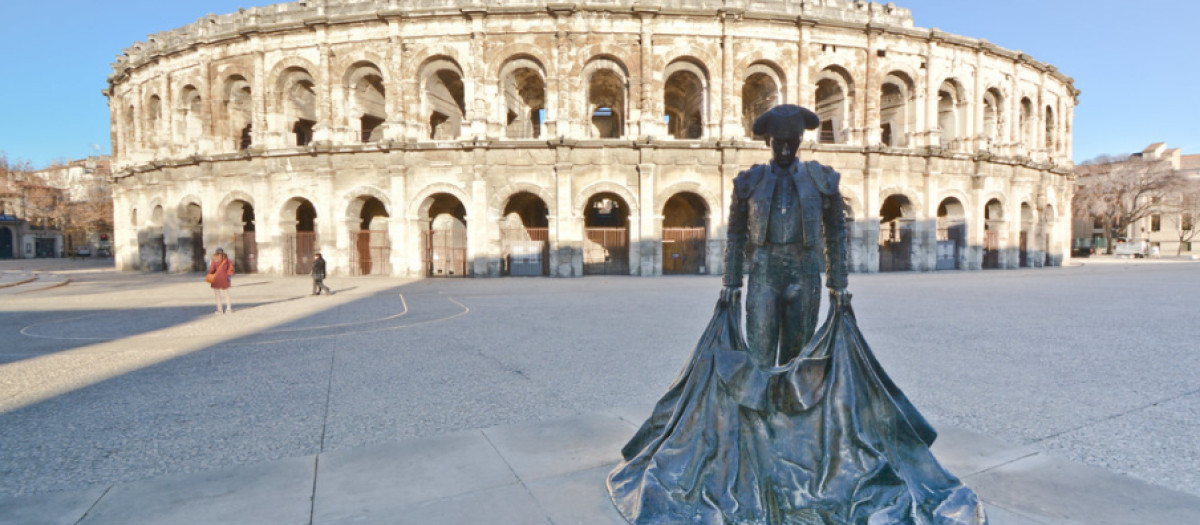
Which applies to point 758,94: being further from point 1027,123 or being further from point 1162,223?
point 1162,223

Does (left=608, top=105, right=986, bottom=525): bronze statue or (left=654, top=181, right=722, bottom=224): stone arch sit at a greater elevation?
(left=654, top=181, right=722, bottom=224): stone arch

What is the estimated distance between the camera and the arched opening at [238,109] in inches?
778

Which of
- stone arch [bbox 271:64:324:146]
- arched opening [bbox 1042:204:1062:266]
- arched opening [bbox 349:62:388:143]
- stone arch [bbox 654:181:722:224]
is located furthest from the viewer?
arched opening [bbox 1042:204:1062:266]

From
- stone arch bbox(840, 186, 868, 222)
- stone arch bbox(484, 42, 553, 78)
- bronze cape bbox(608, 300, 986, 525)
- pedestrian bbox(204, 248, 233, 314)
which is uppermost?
stone arch bbox(484, 42, 553, 78)

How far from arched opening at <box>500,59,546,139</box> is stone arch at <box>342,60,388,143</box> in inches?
186

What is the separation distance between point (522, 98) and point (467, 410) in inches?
809

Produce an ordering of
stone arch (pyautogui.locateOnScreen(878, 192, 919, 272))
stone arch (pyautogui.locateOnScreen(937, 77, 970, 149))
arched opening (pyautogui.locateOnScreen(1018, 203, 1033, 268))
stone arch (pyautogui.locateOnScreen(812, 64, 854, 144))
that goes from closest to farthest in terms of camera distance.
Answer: stone arch (pyautogui.locateOnScreen(812, 64, 854, 144)) < stone arch (pyautogui.locateOnScreen(878, 192, 919, 272)) < stone arch (pyautogui.locateOnScreen(937, 77, 970, 149)) < arched opening (pyautogui.locateOnScreen(1018, 203, 1033, 268))

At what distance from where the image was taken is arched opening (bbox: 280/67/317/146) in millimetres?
19000

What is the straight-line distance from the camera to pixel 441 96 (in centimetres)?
2066

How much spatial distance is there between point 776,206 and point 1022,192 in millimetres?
27013

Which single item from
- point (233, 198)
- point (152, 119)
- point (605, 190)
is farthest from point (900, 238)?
point (152, 119)

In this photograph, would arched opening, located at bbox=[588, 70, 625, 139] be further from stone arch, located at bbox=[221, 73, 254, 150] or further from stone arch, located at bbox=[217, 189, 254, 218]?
stone arch, located at bbox=[217, 189, 254, 218]

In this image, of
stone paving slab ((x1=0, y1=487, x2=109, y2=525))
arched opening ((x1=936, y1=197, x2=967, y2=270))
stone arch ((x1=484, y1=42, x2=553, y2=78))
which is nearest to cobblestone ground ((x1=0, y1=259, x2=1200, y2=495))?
stone paving slab ((x1=0, y1=487, x2=109, y2=525))

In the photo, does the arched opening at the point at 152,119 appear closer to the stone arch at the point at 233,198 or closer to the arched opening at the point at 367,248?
the stone arch at the point at 233,198
